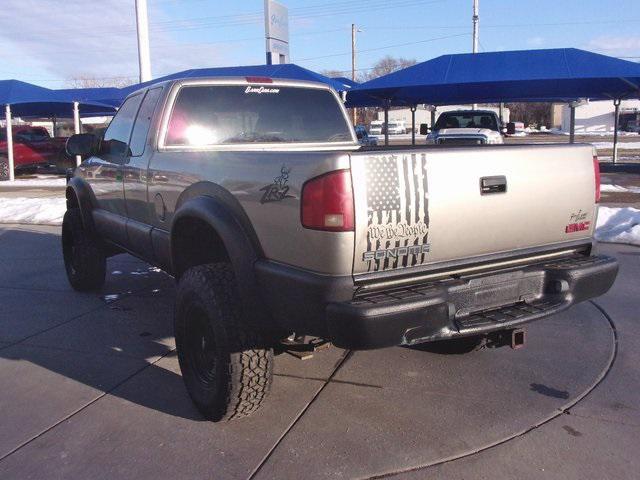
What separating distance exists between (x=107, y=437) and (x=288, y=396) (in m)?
1.07

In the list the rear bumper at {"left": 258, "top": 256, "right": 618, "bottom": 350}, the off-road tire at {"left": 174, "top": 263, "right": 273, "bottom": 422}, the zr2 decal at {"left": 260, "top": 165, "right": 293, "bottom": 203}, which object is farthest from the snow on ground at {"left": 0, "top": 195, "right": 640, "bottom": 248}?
the rear bumper at {"left": 258, "top": 256, "right": 618, "bottom": 350}

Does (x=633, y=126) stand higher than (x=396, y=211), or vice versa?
(x=633, y=126)

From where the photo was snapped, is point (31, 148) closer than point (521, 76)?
No

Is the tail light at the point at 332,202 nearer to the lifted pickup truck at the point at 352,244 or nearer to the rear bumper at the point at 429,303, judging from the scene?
the lifted pickup truck at the point at 352,244

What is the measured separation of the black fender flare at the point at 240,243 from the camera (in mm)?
3049

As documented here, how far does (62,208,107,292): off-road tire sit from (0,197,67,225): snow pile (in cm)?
548

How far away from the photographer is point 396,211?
8.86ft

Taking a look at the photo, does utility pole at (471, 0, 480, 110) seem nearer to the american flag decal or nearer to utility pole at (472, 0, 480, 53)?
utility pole at (472, 0, 480, 53)

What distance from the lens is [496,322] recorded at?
2.94 metres

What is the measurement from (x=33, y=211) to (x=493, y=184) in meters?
11.4

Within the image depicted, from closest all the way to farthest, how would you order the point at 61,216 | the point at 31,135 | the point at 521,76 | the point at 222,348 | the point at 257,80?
the point at 222,348 → the point at 257,80 → the point at 61,216 → the point at 521,76 → the point at 31,135

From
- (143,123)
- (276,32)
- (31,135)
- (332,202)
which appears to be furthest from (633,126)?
(332,202)

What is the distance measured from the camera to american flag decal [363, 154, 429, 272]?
2.65 meters

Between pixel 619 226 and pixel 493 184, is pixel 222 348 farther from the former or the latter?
pixel 619 226
